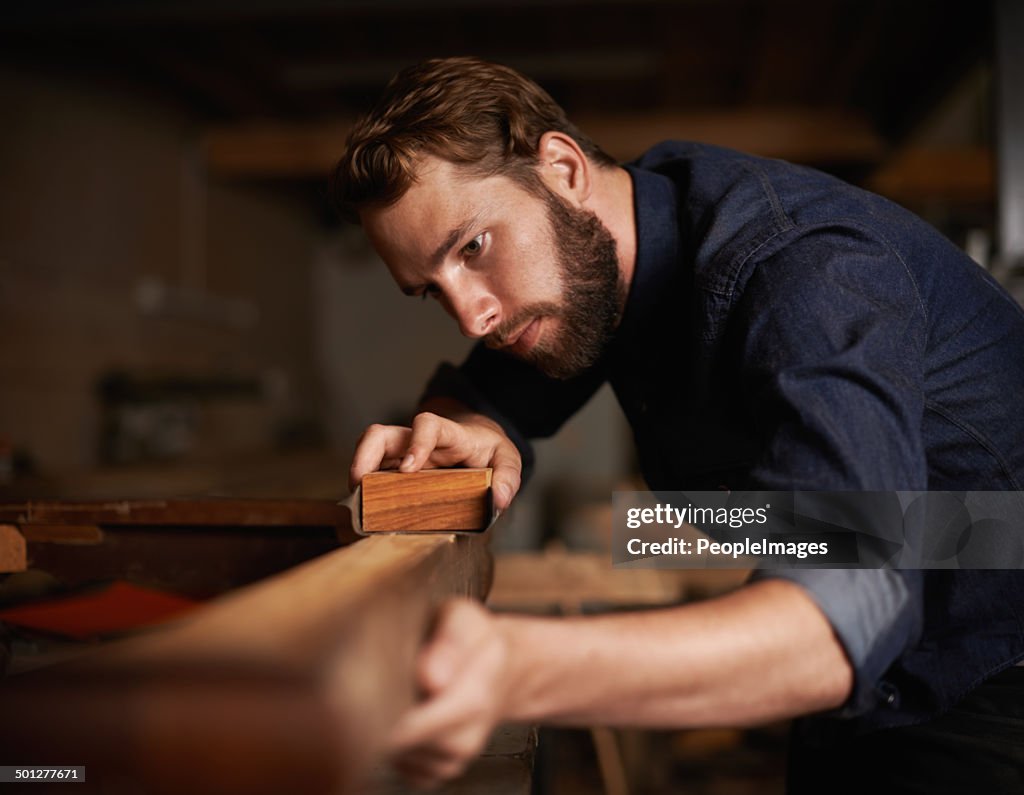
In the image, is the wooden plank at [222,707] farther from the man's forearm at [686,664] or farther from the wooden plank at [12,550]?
the wooden plank at [12,550]

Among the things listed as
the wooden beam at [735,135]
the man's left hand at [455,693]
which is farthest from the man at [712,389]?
the wooden beam at [735,135]

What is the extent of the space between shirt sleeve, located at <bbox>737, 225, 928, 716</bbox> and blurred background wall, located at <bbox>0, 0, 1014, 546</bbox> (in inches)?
73.3

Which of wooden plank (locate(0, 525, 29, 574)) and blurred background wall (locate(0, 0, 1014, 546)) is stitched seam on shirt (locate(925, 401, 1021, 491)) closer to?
wooden plank (locate(0, 525, 29, 574))

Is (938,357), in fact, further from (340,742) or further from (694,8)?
(694,8)

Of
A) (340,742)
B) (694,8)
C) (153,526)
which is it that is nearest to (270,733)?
(340,742)

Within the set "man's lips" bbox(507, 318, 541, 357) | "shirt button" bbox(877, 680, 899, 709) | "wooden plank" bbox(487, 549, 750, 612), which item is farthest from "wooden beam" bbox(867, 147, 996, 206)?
"shirt button" bbox(877, 680, 899, 709)

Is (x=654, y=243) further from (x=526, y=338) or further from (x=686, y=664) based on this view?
(x=686, y=664)

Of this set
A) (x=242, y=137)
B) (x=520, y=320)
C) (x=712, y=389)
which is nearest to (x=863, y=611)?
(x=712, y=389)

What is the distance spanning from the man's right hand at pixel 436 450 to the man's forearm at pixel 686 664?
14.8 inches

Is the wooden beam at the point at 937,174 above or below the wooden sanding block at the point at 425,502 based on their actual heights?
above

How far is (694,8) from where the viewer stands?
3.59 meters

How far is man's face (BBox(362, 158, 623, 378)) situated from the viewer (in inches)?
46.5

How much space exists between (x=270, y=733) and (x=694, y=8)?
3.70 metres

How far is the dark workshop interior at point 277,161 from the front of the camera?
2918 mm
